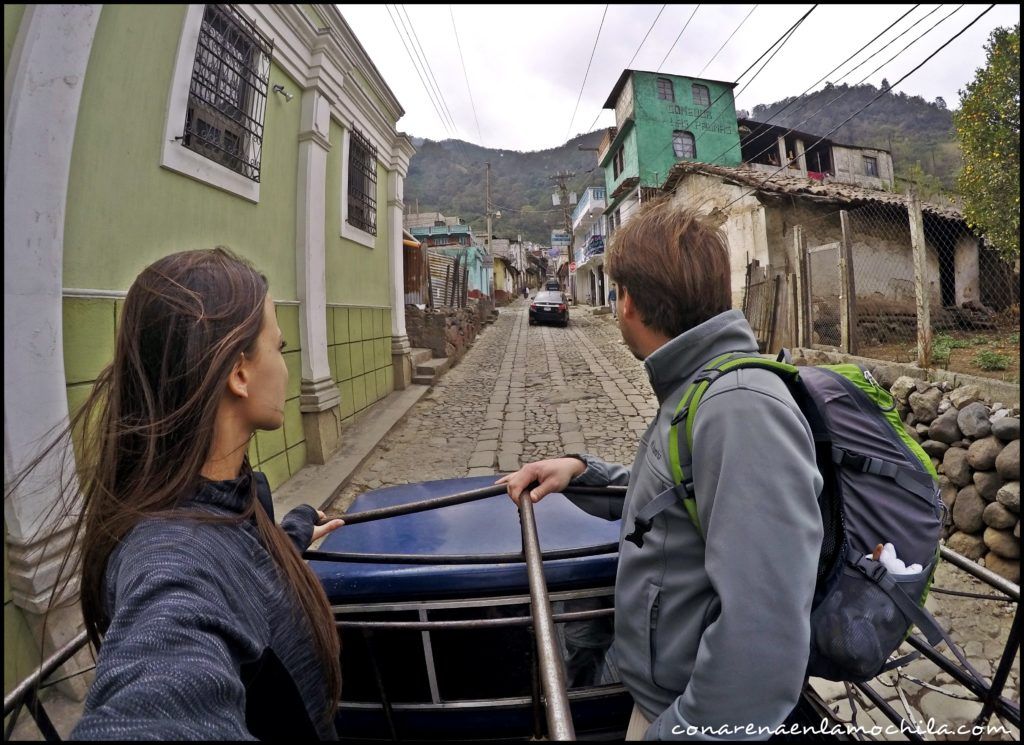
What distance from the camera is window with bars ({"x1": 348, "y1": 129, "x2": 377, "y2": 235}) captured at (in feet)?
19.7

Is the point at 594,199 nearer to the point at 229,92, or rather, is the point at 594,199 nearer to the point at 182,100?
the point at 229,92

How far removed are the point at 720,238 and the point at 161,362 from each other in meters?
1.19

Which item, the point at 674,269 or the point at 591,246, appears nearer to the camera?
the point at 674,269

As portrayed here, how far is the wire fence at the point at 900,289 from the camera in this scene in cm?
562

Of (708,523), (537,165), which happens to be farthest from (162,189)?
(537,165)

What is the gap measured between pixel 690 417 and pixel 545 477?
69 cm

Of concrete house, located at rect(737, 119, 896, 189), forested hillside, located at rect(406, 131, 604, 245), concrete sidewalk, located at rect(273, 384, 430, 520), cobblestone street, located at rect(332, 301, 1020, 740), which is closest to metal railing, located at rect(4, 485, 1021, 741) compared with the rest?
cobblestone street, located at rect(332, 301, 1020, 740)

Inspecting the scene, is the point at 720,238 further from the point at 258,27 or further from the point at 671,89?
the point at 671,89

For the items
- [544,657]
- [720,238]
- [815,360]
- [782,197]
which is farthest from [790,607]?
[782,197]

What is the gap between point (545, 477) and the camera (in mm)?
1516

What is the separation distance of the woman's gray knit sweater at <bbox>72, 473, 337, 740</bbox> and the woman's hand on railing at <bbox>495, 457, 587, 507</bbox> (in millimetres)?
717

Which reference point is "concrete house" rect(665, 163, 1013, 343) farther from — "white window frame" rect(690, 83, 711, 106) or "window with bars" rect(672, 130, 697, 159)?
"white window frame" rect(690, 83, 711, 106)

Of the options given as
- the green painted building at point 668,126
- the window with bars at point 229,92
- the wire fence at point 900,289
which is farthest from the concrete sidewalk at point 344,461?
the green painted building at point 668,126

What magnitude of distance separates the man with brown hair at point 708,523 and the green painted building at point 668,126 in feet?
63.2
